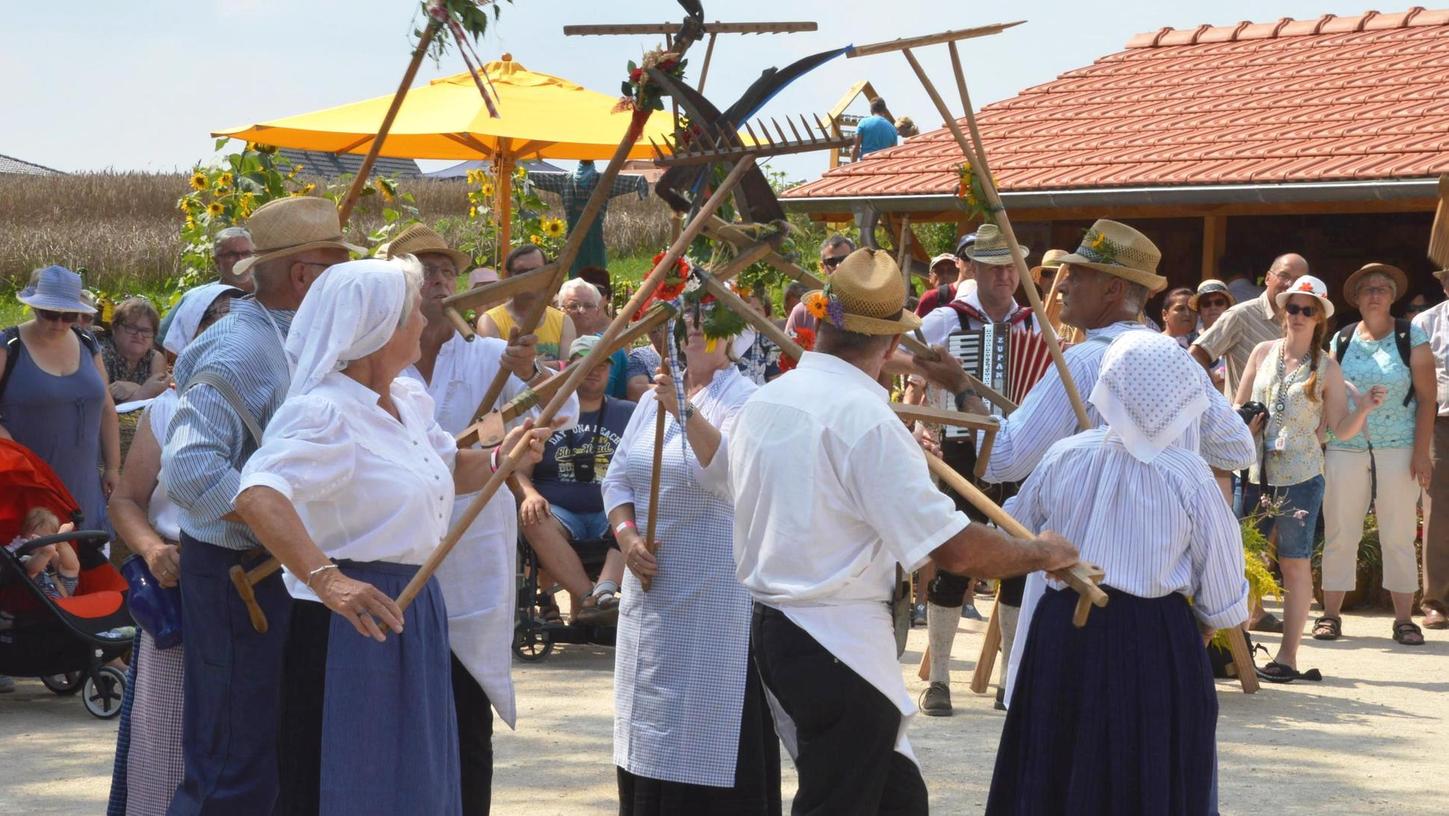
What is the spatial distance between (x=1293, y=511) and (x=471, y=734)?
544 cm

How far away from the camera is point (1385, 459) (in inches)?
377

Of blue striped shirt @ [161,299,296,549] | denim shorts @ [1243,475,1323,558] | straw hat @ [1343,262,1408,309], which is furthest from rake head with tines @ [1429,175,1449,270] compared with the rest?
blue striped shirt @ [161,299,296,549]

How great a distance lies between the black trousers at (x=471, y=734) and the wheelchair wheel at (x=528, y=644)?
11.9 ft

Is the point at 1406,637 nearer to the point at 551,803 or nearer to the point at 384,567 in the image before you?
the point at 551,803

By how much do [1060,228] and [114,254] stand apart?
16603mm

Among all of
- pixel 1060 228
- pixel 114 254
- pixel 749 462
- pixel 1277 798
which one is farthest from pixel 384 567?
pixel 114 254

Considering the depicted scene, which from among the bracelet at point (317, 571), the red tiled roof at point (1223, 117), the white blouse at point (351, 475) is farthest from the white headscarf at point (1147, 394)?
the red tiled roof at point (1223, 117)

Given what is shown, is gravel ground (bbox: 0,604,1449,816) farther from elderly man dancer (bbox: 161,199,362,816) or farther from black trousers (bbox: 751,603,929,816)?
black trousers (bbox: 751,603,929,816)

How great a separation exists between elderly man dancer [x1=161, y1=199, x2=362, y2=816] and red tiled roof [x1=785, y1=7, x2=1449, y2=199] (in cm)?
913

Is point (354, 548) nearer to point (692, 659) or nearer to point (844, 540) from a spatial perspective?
point (844, 540)

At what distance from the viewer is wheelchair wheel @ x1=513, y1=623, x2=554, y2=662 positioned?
8500 millimetres

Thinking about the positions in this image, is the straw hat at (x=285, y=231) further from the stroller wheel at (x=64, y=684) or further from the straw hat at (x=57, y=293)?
the straw hat at (x=57, y=293)

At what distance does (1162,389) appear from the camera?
176 inches

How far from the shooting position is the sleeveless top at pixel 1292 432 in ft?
29.5
